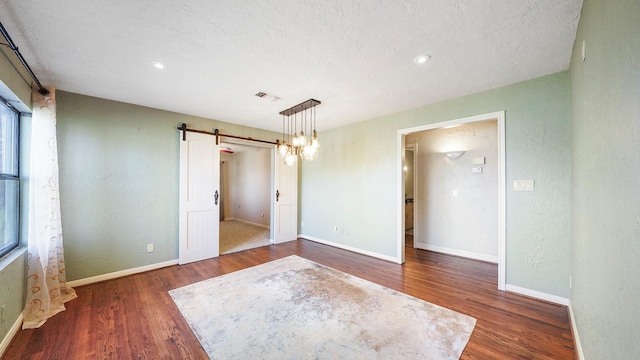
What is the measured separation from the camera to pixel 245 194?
7992 millimetres

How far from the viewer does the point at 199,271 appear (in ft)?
11.7

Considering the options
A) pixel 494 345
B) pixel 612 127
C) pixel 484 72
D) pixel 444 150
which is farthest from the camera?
pixel 444 150

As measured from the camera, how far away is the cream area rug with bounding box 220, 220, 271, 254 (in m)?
4.91

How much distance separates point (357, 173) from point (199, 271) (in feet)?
10.6

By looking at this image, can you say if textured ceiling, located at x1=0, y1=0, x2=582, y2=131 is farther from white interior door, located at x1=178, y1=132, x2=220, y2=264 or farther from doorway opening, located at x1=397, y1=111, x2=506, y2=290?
doorway opening, located at x1=397, y1=111, x2=506, y2=290

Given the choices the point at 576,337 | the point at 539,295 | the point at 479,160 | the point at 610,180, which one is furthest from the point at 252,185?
the point at 610,180

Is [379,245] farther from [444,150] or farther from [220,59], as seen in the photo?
[220,59]

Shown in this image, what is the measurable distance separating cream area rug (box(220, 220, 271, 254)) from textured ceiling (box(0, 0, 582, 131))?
10.2ft

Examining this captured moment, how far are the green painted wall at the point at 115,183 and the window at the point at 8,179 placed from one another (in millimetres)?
580

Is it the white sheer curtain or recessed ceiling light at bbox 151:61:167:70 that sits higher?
recessed ceiling light at bbox 151:61:167:70

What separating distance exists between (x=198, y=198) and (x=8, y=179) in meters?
2.09

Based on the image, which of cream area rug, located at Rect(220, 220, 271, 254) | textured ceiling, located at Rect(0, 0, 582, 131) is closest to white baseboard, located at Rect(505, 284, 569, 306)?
textured ceiling, located at Rect(0, 0, 582, 131)

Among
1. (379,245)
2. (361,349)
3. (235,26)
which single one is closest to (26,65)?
(235,26)

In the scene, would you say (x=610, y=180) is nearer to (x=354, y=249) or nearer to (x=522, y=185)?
(x=522, y=185)
